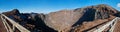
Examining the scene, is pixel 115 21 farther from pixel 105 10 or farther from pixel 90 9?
pixel 90 9

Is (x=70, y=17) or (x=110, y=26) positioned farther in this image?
(x=70, y=17)

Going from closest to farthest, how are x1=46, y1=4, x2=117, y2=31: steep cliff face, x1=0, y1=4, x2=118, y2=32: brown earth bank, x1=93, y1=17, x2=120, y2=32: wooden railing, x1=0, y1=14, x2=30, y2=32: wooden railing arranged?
x1=93, y1=17, x2=120, y2=32: wooden railing → x1=0, y1=14, x2=30, y2=32: wooden railing → x1=0, y1=4, x2=118, y2=32: brown earth bank → x1=46, y1=4, x2=117, y2=31: steep cliff face

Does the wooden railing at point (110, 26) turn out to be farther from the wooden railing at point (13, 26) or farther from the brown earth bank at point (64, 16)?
the brown earth bank at point (64, 16)

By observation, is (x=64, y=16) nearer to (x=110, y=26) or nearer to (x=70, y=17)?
(x=70, y=17)

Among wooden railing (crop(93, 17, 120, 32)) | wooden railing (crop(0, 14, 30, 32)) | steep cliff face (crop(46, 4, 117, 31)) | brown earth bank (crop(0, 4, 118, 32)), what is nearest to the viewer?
wooden railing (crop(93, 17, 120, 32))

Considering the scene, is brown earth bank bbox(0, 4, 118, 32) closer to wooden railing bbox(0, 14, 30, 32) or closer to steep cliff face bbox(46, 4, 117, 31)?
steep cliff face bbox(46, 4, 117, 31)

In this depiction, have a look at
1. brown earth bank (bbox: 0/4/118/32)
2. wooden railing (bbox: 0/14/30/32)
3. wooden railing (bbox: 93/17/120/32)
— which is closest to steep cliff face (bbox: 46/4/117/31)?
brown earth bank (bbox: 0/4/118/32)

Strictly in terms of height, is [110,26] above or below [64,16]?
above

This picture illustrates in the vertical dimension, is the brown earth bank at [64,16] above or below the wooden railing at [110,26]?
below

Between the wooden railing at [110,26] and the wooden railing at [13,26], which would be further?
the wooden railing at [13,26]

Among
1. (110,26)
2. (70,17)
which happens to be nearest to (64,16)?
(70,17)

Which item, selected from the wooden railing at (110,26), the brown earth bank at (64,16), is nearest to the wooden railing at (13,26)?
the brown earth bank at (64,16)
